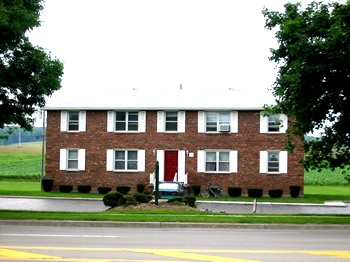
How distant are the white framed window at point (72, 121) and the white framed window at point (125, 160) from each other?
2.55 meters

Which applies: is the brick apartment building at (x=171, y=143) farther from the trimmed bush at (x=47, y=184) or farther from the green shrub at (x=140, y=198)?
the green shrub at (x=140, y=198)

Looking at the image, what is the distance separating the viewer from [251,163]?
41.0m

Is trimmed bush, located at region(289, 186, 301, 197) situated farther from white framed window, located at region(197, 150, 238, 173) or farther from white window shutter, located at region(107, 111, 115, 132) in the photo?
white window shutter, located at region(107, 111, 115, 132)

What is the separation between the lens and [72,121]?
142 feet

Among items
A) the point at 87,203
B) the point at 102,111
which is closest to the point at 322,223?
the point at 87,203

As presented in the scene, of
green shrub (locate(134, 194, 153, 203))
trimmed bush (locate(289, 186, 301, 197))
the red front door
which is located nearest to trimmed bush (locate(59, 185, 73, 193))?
the red front door

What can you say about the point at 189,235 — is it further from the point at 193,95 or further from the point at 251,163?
the point at 193,95

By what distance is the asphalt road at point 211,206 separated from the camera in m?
31.0

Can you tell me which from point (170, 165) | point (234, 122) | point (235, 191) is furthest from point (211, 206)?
point (234, 122)

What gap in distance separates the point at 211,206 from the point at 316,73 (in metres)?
14.3

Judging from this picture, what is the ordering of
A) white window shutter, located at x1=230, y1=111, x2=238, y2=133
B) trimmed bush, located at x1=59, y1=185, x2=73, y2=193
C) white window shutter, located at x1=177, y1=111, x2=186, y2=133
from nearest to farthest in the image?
white window shutter, located at x1=230, y1=111, x2=238, y2=133, white window shutter, located at x1=177, y1=111, x2=186, y2=133, trimmed bush, located at x1=59, y1=185, x2=73, y2=193

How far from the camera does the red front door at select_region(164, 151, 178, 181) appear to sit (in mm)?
41594

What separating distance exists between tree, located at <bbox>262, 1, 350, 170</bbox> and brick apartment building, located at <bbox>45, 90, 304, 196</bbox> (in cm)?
1659

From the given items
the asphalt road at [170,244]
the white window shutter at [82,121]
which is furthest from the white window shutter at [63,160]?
the asphalt road at [170,244]
